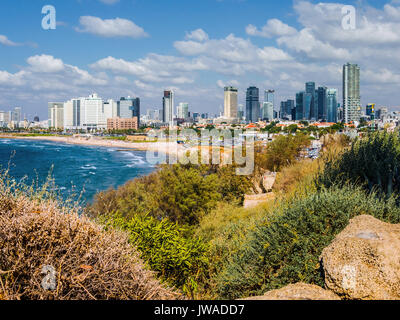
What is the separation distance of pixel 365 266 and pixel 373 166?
7.11 meters

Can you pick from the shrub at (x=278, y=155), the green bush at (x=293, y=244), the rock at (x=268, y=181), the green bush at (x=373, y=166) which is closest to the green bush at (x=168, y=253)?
the green bush at (x=293, y=244)

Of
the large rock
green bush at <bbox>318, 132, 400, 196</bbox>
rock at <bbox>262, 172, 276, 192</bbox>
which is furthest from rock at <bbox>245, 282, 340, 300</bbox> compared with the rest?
→ rock at <bbox>262, 172, 276, 192</bbox>

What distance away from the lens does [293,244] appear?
215 inches

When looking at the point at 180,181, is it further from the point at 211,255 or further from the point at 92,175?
→ the point at 92,175

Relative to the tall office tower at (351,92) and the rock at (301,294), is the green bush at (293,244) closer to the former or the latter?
the rock at (301,294)

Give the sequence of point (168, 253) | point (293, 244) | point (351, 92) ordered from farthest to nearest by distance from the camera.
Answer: point (351, 92), point (168, 253), point (293, 244)

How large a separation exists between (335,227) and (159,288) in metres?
3.15

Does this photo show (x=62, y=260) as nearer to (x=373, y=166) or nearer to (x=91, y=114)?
(x=373, y=166)

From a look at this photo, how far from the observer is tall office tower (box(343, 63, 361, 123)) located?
415ft

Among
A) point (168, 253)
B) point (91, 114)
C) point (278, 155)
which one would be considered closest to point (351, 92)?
point (278, 155)

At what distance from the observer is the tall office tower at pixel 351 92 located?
415 ft

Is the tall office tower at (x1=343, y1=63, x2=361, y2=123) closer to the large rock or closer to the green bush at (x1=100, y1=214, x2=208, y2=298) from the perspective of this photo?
the green bush at (x1=100, y1=214, x2=208, y2=298)

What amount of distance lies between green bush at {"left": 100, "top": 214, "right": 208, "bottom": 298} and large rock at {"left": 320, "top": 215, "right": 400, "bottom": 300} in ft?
10.5

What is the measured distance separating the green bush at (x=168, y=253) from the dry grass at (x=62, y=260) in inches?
106
